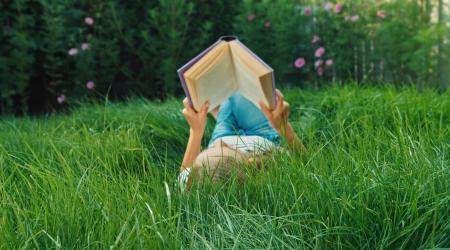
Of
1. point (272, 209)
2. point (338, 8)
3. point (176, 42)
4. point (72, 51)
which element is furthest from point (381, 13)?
point (272, 209)

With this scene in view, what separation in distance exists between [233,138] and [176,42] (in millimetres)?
3461

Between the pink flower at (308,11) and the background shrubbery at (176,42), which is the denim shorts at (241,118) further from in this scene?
the pink flower at (308,11)

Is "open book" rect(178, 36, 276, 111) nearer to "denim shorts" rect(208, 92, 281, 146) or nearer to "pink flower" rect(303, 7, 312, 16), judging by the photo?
"denim shorts" rect(208, 92, 281, 146)

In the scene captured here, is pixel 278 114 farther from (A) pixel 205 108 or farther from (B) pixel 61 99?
(B) pixel 61 99

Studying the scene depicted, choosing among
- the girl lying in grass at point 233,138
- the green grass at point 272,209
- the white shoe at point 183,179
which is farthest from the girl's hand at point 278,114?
the white shoe at point 183,179

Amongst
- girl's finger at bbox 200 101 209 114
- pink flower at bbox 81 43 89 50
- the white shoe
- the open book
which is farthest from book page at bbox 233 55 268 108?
pink flower at bbox 81 43 89 50

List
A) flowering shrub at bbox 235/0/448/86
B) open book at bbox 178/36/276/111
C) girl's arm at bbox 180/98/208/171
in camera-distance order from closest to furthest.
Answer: open book at bbox 178/36/276/111 < girl's arm at bbox 180/98/208/171 < flowering shrub at bbox 235/0/448/86

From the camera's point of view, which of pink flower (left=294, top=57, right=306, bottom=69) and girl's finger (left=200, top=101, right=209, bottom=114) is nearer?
girl's finger (left=200, top=101, right=209, bottom=114)

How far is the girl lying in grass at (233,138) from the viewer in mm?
2312

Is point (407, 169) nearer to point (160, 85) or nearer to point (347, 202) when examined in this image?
point (347, 202)

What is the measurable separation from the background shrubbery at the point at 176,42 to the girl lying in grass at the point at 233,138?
302cm

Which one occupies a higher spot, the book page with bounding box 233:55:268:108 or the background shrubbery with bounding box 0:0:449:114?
the book page with bounding box 233:55:268:108

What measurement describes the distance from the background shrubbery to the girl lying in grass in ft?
9.90

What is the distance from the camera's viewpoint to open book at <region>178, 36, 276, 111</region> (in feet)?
8.04
